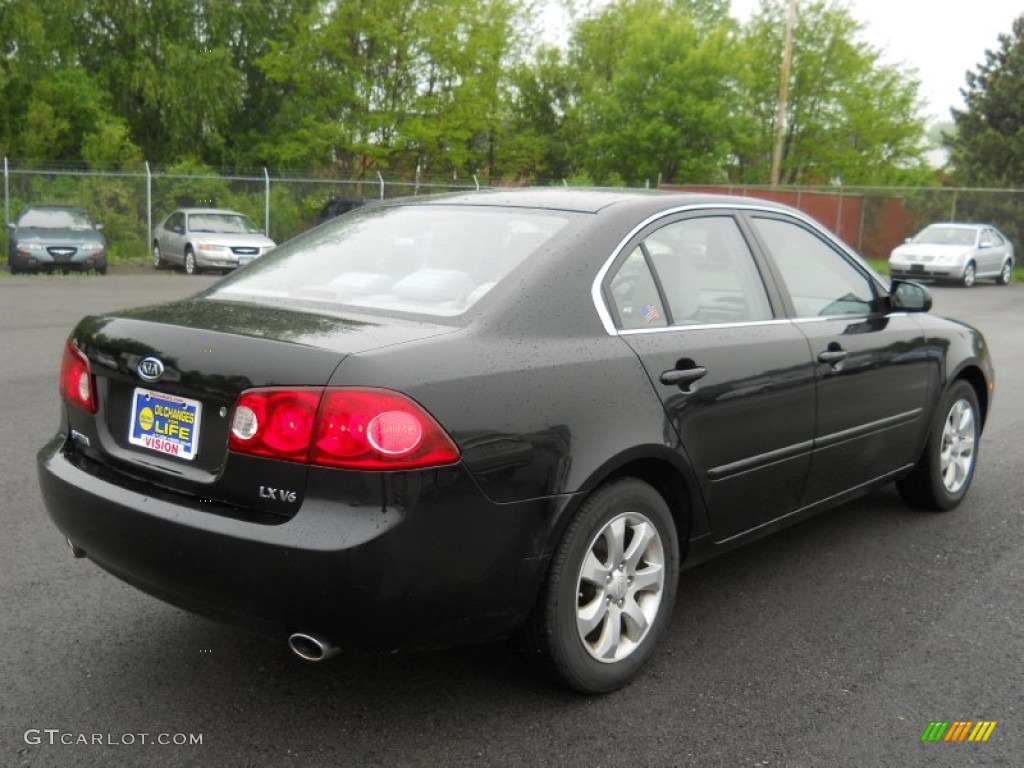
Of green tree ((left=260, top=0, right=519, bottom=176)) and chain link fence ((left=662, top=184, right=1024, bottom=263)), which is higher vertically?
green tree ((left=260, top=0, right=519, bottom=176))

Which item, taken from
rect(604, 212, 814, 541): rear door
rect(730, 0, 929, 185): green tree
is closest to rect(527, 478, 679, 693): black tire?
rect(604, 212, 814, 541): rear door

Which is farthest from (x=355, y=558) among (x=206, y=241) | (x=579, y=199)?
(x=206, y=241)

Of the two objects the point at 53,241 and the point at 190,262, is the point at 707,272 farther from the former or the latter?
the point at 190,262

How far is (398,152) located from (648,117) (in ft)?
34.2

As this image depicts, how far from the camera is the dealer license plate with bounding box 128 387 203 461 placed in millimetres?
2926

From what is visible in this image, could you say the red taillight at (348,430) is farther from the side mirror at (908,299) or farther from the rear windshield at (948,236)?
the rear windshield at (948,236)

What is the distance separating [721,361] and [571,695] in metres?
1.23

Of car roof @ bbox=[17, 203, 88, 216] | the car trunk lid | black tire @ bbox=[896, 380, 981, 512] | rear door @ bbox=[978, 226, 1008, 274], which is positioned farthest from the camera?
rear door @ bbox=[978, 226, 1008, 274]

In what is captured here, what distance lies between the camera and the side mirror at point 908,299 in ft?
15.6

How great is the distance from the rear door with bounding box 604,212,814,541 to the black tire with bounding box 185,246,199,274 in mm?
20091

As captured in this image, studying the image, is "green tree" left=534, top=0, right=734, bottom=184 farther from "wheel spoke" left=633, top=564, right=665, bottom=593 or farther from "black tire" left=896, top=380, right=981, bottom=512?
"wheel spoke" left=633, top=564, right=665, bottom=593

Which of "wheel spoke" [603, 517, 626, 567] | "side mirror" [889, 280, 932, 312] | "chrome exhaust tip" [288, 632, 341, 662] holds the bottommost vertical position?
"chrome exhaust tip" [288, 632, 341, 662]

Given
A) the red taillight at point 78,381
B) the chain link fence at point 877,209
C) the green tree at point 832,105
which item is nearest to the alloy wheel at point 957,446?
the red taillight at point 78,381

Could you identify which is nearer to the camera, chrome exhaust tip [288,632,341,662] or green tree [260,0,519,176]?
chrome exhaust tip [288,632,341,662]
